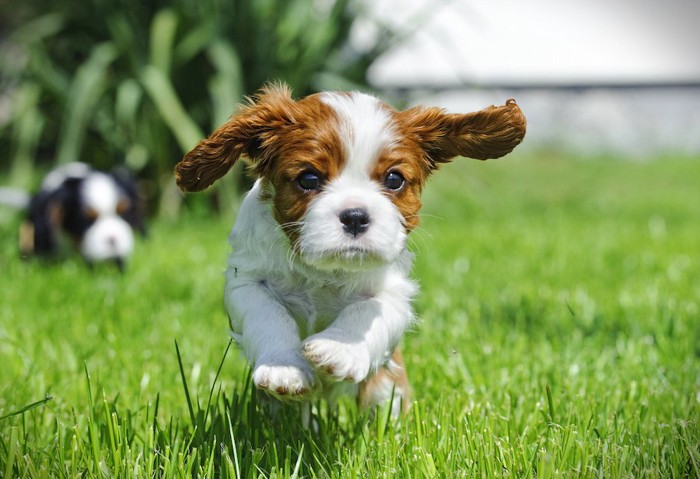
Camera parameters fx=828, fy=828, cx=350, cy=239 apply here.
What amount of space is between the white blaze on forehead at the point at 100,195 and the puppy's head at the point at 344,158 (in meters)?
3.13

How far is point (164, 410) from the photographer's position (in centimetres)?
256

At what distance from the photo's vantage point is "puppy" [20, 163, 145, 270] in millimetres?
5047

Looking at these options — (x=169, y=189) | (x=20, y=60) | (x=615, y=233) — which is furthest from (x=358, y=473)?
(x=20, y=60)

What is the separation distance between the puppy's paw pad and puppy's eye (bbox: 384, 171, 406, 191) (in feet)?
1.70

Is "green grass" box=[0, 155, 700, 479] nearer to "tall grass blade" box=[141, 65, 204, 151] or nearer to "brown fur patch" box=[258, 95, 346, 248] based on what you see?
"brown fur patch" box=[258, 95, 346, 248]

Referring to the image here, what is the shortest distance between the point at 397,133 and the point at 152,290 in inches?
97.5

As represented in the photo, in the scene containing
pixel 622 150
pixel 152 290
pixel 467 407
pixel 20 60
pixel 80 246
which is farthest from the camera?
pixel 622 150

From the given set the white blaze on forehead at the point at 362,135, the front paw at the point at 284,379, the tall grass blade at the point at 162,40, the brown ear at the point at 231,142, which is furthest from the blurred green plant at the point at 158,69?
the front paw at the point at 284,379

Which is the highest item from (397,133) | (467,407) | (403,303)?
(397,133)

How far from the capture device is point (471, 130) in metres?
2.25

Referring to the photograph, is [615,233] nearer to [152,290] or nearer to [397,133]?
[152,290]

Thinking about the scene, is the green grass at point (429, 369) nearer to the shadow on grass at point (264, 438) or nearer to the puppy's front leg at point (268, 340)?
the shadow on grass at point (264, 438)

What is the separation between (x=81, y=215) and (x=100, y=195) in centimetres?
17

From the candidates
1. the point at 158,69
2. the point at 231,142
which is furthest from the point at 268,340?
the point at 158,69
